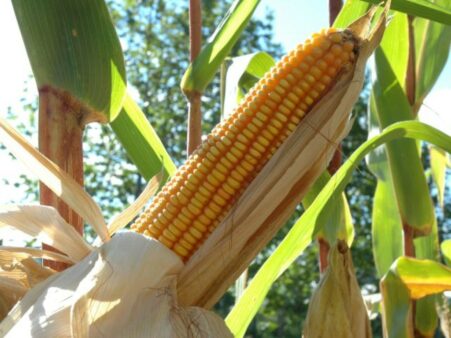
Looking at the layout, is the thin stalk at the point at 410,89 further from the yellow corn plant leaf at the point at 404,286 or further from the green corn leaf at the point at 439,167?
the green corn leaf at the point at 439,167

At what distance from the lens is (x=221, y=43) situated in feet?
3.93

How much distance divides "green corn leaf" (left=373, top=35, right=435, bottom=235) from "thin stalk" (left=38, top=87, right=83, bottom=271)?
1.90ft

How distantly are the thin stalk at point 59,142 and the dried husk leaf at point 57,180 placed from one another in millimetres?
62

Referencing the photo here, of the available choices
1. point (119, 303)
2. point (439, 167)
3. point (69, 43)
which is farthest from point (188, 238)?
point (439, 167)

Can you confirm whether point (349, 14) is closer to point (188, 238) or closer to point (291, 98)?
point (291, 98)

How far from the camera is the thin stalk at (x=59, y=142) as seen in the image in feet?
3.44

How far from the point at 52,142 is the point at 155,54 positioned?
1291cm

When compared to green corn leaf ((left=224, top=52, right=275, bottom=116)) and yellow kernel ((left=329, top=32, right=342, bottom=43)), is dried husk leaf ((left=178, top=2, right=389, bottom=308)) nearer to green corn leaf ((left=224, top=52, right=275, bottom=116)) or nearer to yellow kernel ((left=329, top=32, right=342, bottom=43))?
yellow kernel ((left=329, top=32, right=342, bottom=43))

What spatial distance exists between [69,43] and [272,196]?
338 mm

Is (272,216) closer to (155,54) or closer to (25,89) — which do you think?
(25,89)

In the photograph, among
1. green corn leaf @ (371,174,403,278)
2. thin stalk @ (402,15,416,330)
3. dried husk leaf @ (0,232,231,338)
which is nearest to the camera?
dried husk leaf @ (0,232,231,338)

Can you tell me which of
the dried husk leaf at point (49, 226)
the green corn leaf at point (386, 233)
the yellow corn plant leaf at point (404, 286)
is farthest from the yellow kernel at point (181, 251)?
the green corn leaf at point (386, 233)

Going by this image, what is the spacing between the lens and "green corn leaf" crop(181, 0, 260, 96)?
3.93 ft

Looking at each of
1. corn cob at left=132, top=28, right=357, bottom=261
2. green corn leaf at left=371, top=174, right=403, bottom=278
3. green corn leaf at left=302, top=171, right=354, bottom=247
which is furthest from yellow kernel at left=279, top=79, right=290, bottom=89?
green corn leaf at left=371, top=174, right=403, bottom=278
